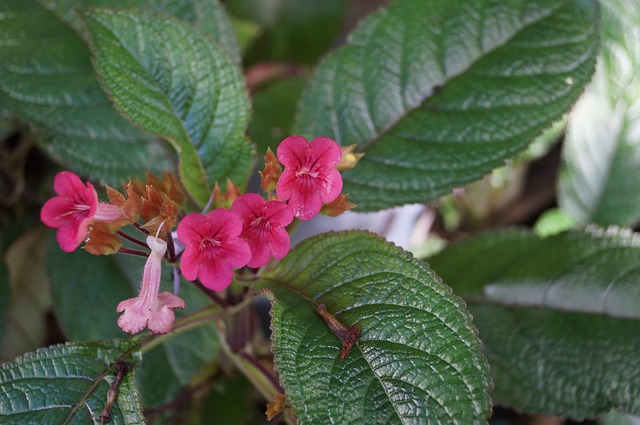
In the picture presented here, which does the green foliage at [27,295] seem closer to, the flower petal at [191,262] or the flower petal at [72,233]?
the flower petal at [72,233]

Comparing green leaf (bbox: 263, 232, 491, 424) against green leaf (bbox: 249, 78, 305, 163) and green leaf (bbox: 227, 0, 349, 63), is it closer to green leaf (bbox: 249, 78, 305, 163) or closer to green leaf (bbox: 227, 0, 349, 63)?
green leaf (bbox: 249, 78, 305, 163)

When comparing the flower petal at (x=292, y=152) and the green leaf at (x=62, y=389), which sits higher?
the flower petal at (x=292, y=152)

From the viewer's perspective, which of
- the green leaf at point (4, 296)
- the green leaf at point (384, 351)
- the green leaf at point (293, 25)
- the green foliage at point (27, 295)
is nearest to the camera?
the green leaf at point (384, 351)

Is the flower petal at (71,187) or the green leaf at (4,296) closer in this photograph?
the flower petal at (71,187)

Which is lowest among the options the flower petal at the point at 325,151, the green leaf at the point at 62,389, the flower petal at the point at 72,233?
the green leaf at the point at 62,389

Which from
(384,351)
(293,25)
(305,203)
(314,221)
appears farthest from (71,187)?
(293,25)

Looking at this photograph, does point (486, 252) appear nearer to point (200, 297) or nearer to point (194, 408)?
point (200, 297)

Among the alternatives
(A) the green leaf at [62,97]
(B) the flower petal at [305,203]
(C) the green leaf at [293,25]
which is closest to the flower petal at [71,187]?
Result: (B) the flower petal at [305,203]

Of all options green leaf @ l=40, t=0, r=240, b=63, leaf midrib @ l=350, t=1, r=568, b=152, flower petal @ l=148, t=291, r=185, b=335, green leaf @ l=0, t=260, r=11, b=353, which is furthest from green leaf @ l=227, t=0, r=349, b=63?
flower petal @ l=148, t=291, r=185, b=335
